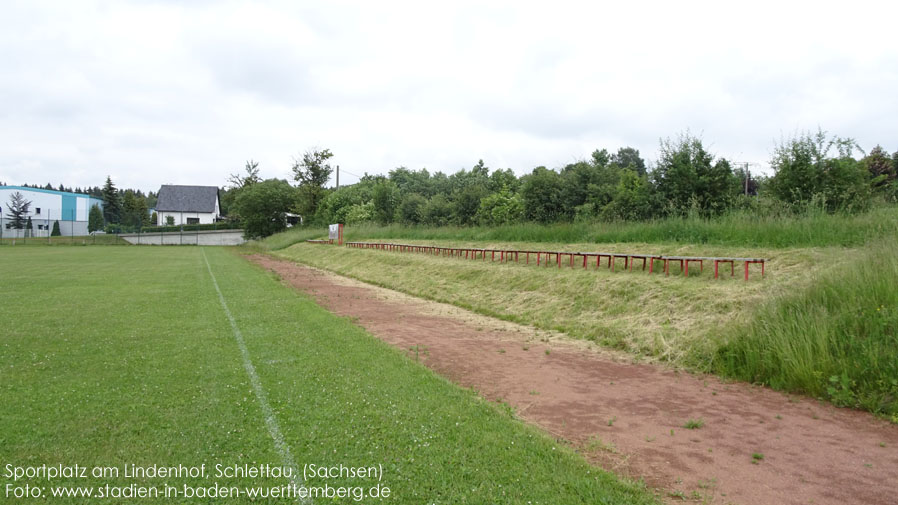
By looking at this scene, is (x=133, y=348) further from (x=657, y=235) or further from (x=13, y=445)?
(x=657, y=235)

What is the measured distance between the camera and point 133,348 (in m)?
8.19

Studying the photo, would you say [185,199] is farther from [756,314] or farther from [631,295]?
[756,314]

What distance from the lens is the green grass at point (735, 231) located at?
11.0 metres

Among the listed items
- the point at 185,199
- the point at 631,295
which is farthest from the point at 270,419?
the point at 185,199

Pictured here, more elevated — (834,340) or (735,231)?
(735,231)

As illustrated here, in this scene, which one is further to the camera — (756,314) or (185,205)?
(185,205)

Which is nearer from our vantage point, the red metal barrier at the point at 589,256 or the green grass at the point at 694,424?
the green grass at the point at 694,424

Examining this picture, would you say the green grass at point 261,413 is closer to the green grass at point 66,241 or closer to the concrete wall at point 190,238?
the green grass at point 66,241

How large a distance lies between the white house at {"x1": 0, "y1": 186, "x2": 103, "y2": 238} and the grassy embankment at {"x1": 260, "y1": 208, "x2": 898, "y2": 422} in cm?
6032

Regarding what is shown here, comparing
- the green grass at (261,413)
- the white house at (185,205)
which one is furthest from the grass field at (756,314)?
the white house at (185,205)

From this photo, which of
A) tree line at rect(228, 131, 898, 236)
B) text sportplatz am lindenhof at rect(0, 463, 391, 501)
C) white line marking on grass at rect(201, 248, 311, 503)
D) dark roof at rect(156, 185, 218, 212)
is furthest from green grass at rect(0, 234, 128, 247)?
text sportplatz am lindenhof at rect(0, 463, 391, 501)

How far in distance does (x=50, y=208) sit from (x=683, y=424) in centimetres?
10381

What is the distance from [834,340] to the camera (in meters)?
6.71

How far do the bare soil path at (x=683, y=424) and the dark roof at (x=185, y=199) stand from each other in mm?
94654
